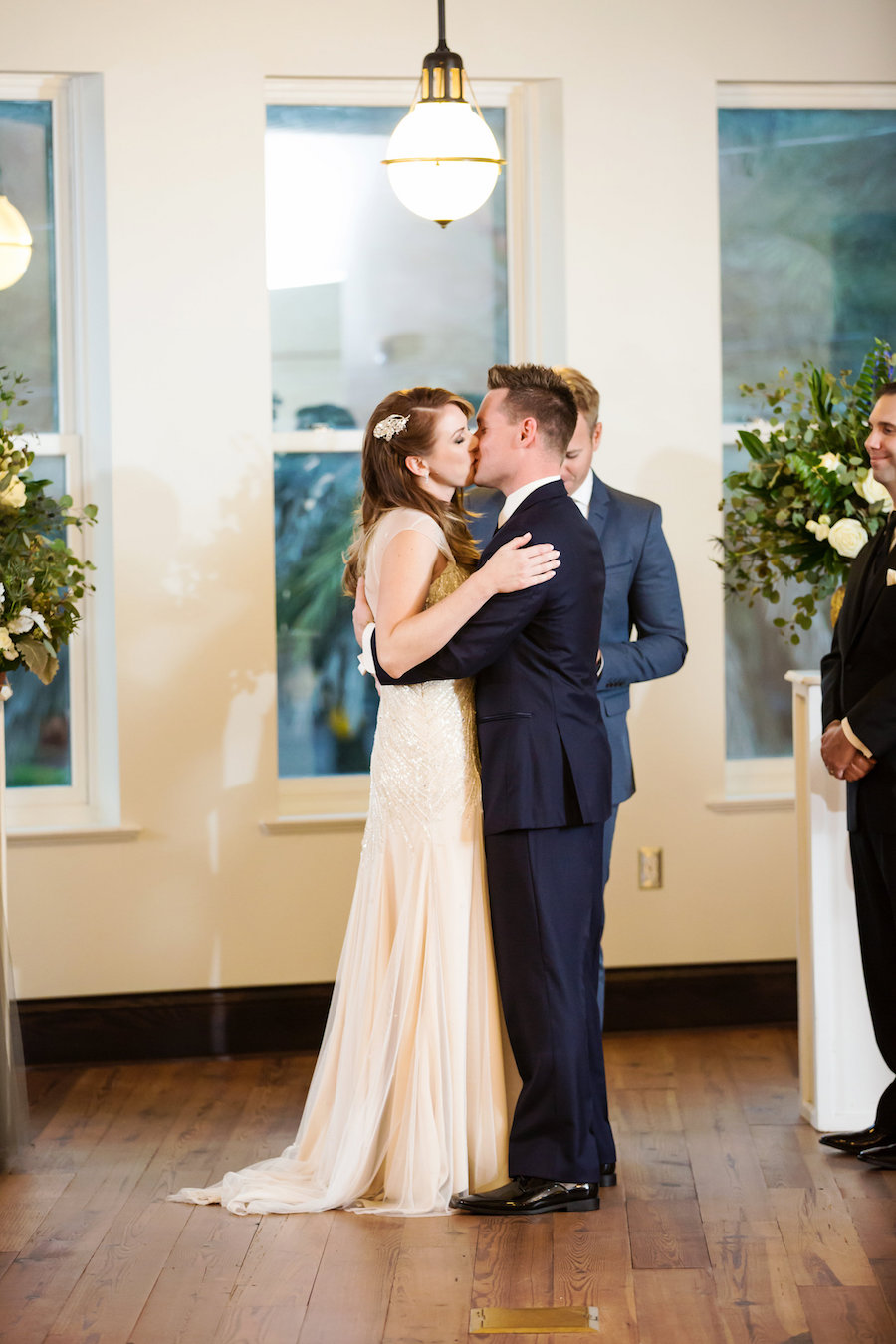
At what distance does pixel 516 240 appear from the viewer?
4645 mm

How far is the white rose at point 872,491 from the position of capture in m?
3.55

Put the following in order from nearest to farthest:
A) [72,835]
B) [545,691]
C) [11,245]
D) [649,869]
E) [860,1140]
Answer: [545,691] → [860,1140] → [11,245] → [72,835] → [649,869]

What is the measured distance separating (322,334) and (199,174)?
24.2 inches

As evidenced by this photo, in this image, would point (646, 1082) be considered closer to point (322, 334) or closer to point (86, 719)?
point (86, 719)

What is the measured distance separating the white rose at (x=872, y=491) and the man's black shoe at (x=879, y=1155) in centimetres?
153

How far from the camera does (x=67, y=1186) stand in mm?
3373

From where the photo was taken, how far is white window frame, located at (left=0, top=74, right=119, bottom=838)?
4375 mm

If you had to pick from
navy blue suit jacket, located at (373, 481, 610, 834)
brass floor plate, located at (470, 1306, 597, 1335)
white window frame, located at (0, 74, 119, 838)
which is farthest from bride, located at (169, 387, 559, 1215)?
white window frame, located at (0, 74, 119, 838)

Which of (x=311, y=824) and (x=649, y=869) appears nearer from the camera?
(x=311, y=824)

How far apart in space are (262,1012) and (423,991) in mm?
1469

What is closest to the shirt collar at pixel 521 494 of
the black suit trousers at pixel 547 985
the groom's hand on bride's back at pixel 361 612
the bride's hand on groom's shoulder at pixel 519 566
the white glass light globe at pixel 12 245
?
the bride's hand on groom's shoulder at pixel 519 566

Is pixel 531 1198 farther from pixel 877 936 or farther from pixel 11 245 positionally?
pixel 11 245

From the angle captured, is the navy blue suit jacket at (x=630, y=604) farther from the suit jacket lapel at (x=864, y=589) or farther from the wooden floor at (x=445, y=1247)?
the wooden floor at (x=445, y=1247)

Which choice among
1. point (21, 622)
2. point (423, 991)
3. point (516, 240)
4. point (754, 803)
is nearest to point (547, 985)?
point (423, 991)
